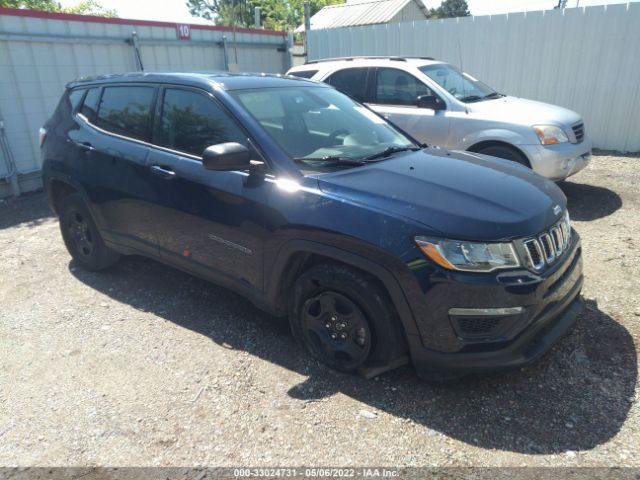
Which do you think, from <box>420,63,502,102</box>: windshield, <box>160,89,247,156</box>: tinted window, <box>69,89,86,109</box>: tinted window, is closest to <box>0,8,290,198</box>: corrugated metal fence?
<box>69,89,86,109</box>: tinted window

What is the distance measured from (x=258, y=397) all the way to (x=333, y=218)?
116 cm

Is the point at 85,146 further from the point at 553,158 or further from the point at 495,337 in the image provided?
the point at 553,158

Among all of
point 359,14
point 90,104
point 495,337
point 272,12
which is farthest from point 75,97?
point 272,12

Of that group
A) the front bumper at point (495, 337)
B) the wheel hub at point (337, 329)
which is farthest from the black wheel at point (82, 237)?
the front bumper at point (495, 337)

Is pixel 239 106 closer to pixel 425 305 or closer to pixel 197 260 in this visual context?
pixel 197 260

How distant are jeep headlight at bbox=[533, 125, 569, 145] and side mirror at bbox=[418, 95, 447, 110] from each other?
3.84 ft

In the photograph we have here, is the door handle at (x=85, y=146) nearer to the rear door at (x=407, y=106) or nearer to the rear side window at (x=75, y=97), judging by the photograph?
the rear side window at (x=75, y=97)

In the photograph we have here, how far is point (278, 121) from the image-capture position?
3.35m

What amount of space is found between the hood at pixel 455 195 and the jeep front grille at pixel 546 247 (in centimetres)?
5

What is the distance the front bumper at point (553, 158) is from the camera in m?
5.57

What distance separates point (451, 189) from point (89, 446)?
2432mm

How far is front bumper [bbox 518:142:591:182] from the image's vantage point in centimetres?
557

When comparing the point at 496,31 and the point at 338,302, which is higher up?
the point at 496,31

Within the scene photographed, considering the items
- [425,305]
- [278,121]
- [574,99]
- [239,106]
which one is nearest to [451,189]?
[425,305]
